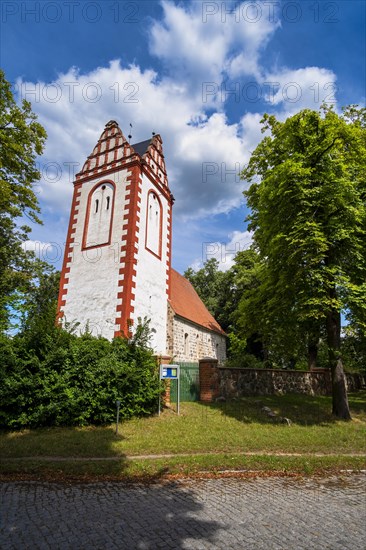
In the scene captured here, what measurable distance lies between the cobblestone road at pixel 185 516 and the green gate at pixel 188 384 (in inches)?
323

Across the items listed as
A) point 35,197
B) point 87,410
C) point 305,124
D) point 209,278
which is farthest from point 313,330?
point 209,278

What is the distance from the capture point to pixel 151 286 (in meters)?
16.3

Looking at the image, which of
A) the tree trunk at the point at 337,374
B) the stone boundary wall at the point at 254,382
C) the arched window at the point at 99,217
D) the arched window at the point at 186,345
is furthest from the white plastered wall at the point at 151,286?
the tree trunk at the point at 337,374

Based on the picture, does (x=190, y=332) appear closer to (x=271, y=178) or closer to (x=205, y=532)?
(x=271, y=178)

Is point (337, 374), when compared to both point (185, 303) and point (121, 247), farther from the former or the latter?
point (185, 303)

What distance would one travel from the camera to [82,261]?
1631 centimetres

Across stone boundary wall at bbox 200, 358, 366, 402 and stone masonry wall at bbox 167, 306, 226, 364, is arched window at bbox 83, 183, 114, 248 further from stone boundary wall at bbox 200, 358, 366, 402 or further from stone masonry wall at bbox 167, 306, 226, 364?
stone boundary wall at bbox 200, 358, 366, 402

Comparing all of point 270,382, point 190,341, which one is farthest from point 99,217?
point 270,382

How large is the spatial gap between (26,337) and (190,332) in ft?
39.9

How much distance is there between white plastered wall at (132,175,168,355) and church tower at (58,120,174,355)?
1.8 inches

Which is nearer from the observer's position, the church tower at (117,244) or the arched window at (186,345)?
the church tower at (117,244)

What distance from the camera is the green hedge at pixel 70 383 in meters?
9.49

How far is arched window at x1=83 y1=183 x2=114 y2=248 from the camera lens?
1627 cm

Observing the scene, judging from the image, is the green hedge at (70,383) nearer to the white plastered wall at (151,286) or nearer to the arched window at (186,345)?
the white plastered wall at (151,286)
